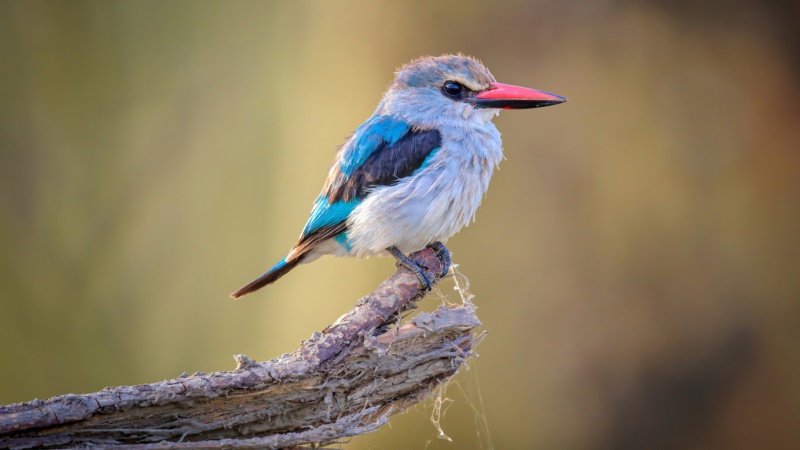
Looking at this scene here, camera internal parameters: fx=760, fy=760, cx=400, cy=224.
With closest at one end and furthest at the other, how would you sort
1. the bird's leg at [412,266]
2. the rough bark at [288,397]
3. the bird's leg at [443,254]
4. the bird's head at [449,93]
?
the rough bark at [288,397], the bird's leg at [412,266], the bird's leg at [443,254], the bird's head at [449,93]

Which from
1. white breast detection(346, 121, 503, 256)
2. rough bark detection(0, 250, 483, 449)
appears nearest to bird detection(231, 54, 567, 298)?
white breast detection(346, 121, 503, 256)

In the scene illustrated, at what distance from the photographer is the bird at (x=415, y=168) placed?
7.89ft

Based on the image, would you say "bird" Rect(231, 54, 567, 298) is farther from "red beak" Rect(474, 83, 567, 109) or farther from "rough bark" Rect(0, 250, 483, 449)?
"rough bark" Rect(0, 250, 483, 449)

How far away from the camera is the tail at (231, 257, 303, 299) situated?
2.52 meters

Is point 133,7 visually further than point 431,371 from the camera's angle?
Yes

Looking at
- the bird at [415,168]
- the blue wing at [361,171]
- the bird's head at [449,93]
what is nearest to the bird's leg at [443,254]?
the bird at [415,168]

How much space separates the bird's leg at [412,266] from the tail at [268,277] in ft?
1.14

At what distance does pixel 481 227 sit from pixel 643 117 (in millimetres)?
909

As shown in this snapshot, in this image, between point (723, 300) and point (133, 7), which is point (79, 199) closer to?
point (133, 7)

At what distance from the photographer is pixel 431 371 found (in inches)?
70.1

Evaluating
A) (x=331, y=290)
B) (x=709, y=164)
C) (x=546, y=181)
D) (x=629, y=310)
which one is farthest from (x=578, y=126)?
(x=331, y=290)

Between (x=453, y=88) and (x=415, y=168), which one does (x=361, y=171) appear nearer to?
(x=415, y=168)

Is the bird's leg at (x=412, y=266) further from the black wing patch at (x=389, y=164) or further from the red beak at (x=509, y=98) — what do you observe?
the red beak at (x=509, y=98)

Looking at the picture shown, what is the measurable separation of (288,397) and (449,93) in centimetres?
134
